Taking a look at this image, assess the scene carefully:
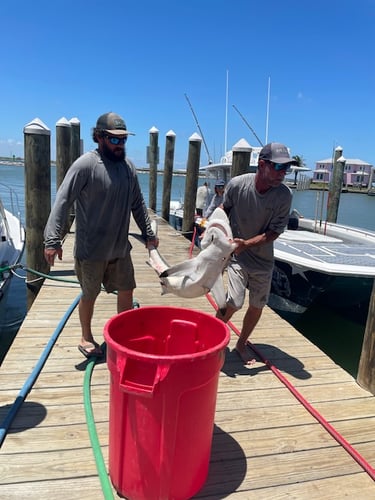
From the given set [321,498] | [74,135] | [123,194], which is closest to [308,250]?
[123,194]

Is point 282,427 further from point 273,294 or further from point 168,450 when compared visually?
point 273,294

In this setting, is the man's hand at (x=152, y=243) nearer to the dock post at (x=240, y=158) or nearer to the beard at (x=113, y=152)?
the beard at (x=113, y=152)

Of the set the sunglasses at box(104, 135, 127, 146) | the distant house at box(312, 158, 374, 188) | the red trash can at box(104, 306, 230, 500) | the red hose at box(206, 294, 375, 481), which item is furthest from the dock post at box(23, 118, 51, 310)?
the distant house at box(312, 158, 374, 188)

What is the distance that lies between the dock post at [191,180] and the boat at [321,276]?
4.00 m

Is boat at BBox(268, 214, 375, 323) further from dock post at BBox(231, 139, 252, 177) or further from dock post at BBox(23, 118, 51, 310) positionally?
dock post at BBox(23, 118, 51, 310)

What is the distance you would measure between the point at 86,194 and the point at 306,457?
85.9 inches

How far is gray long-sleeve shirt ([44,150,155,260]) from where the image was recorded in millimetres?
2945

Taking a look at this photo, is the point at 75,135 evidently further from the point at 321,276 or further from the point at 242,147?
the point at 321,276

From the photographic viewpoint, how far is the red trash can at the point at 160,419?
1763 mm

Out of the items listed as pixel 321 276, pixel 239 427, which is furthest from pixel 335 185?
pixel 239 427

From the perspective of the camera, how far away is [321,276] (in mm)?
5980

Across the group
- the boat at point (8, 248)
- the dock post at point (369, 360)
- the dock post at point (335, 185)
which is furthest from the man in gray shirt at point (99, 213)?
the dock post at point (335, 185)

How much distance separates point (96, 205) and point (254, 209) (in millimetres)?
1189

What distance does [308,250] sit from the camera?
660cm
